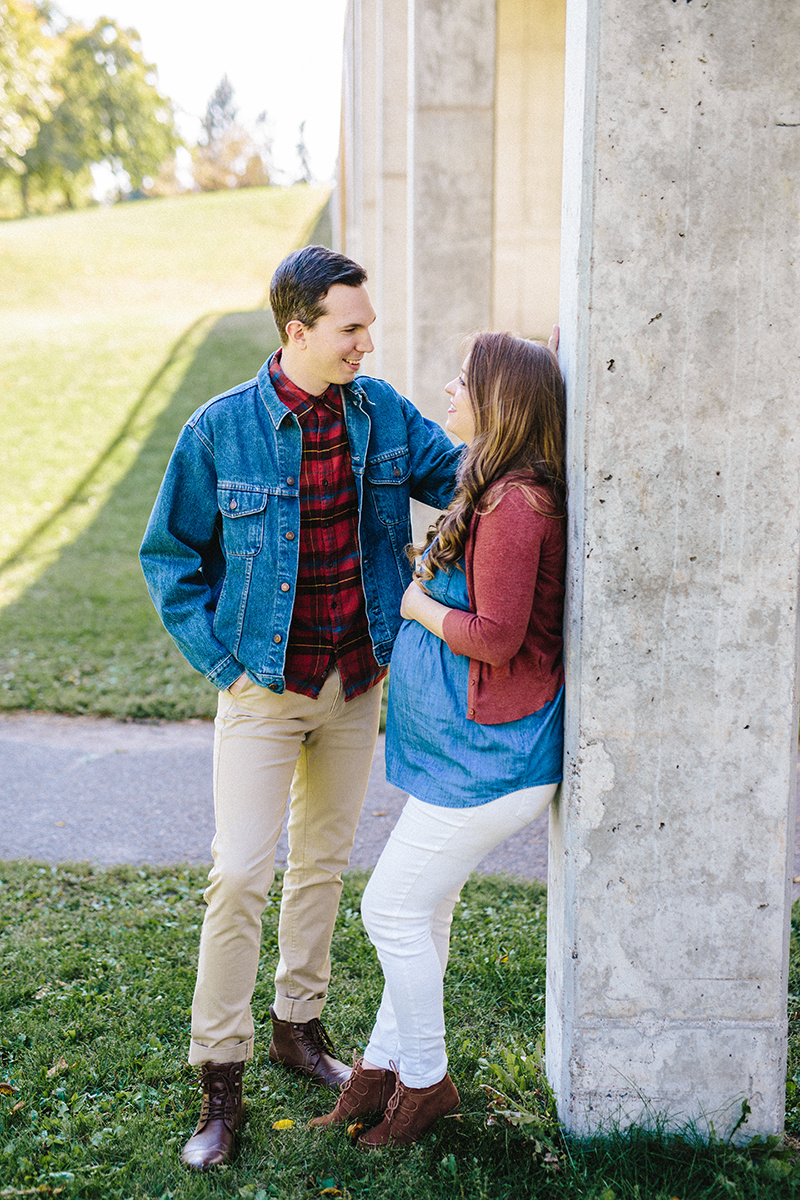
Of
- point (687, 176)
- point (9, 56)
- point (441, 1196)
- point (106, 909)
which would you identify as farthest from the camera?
point (9, 56)

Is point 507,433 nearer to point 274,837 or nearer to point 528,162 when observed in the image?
point 274,837

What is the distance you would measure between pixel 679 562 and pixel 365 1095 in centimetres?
167

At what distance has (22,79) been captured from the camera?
45406 mm

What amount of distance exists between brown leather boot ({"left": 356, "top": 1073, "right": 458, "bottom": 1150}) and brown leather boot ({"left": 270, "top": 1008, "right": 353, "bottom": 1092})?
0.43 metres

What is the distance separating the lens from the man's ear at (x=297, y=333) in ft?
9.64

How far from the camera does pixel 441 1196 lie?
8.50ft

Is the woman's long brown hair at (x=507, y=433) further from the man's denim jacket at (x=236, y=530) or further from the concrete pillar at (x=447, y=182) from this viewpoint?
the concrete pillar at (x=447, y=182)

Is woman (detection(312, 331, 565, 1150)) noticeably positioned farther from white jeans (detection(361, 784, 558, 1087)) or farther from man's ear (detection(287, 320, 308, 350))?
man's ear (detection(287, 320, 308, 350))

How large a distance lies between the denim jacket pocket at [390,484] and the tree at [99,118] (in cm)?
5220

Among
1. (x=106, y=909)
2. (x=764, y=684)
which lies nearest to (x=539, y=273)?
(x=106, y=909)

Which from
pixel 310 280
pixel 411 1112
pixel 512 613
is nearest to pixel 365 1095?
pixel 411 1112

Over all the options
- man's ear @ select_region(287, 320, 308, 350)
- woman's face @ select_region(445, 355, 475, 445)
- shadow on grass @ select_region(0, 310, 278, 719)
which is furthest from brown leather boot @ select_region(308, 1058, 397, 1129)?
shadow on grass @ select_region(0, 310, 278, 719)

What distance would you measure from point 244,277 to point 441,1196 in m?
28.4

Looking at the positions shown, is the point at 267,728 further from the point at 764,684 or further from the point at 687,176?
the point at 687,176
